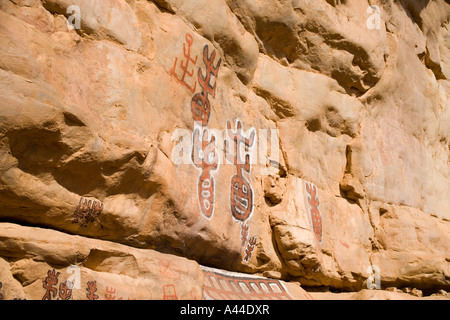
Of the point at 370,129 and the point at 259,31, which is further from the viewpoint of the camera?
the point at 370,129

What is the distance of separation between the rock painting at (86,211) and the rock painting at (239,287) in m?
1.15

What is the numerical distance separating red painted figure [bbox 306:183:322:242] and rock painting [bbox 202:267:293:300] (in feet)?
2.91

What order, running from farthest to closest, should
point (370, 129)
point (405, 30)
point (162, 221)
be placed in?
1. point (405, 30)
2. point (370, 129)
3. point (162, 221)

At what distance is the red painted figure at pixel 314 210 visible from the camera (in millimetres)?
5898

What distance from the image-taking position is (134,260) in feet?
12.7

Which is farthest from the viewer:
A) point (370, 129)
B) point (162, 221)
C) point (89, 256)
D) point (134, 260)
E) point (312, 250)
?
point (370, 129)

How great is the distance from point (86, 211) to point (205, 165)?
4.63 ft

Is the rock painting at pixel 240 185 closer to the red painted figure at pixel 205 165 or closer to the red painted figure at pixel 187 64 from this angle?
the red painted figure at pixel 205 165

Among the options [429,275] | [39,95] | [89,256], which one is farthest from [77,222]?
[429,275]

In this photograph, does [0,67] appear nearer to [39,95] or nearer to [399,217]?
[39,95]

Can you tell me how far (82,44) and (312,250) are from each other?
3119 millimetres

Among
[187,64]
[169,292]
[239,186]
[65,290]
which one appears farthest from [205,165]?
[65,290]

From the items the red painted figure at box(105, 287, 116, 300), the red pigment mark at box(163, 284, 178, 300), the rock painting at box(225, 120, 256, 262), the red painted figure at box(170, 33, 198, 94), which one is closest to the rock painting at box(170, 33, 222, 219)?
the red painted figure at box(170, 33, 198, 94)

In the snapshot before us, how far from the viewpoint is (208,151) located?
4.95 m
